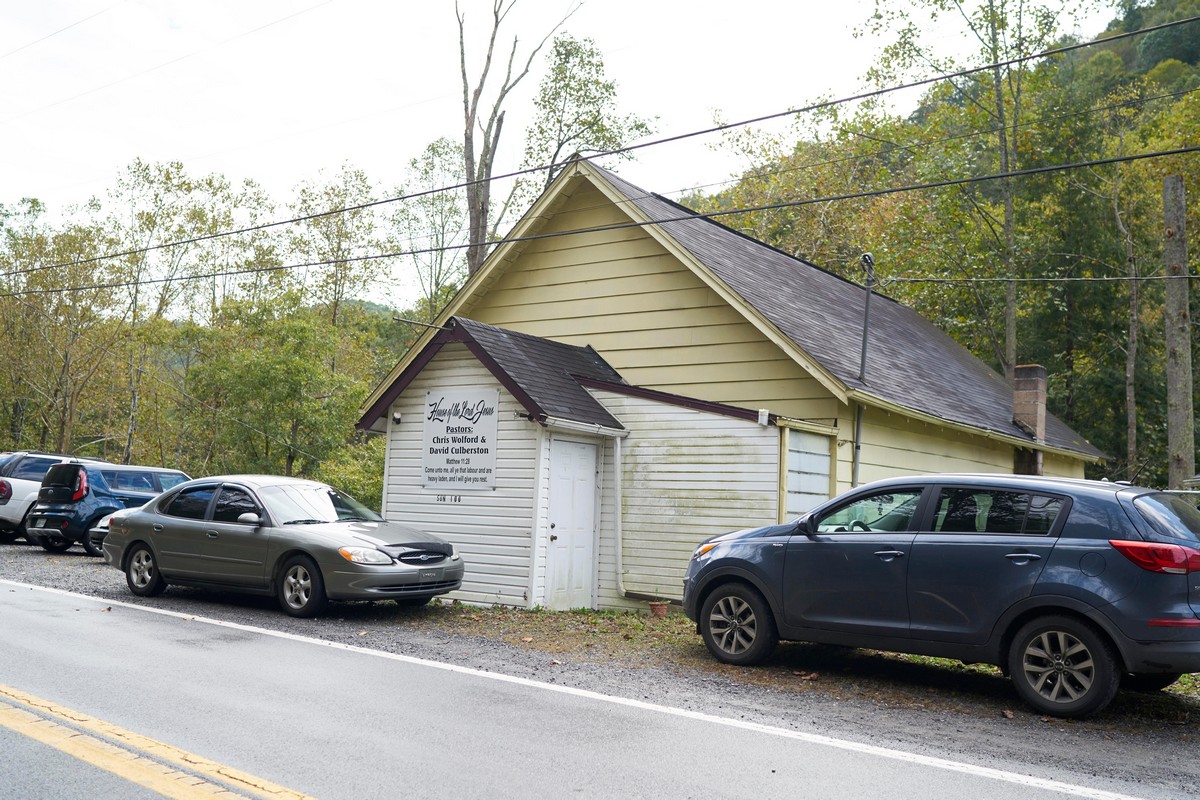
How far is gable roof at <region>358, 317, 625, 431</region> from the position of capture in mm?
13078

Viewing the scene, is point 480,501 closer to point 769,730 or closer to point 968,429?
point 769,730

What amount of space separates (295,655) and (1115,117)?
124 feet

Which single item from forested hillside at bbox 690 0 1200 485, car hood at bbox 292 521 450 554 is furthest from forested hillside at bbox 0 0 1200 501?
car hood at bbox 292 521 450 554

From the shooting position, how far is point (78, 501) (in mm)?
18344

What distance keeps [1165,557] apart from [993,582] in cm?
116

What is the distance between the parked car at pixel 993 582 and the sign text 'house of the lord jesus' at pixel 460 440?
16.8 ft

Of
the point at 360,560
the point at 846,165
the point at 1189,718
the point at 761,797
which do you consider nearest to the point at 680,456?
the point at 360,560

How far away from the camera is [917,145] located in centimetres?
3023

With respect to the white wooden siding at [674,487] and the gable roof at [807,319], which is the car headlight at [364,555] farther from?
the white wooden siding at [674,487]

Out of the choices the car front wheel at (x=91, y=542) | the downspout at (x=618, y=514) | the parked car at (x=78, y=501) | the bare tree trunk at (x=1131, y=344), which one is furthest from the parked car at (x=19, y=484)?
the bare tree trunk at (x=1131, y=344)

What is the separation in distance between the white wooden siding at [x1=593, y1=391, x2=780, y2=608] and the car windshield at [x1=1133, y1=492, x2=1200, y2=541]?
5610 mm

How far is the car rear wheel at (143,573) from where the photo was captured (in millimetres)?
12539

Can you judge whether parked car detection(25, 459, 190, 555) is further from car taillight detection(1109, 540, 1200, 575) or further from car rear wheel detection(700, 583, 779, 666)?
car taillight detection(1109, 540, 1200, 575)

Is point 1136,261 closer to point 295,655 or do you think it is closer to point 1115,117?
point 1115,117
